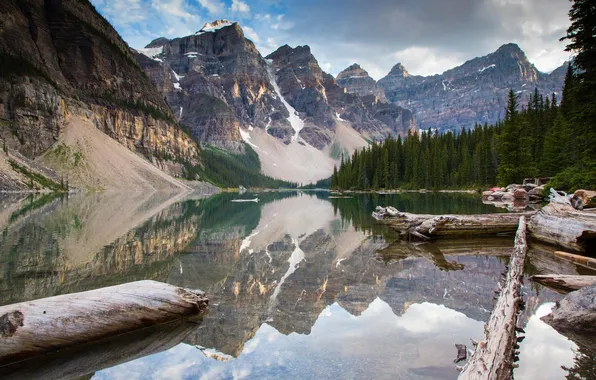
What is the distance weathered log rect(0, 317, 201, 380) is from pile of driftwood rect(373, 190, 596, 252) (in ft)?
43.9

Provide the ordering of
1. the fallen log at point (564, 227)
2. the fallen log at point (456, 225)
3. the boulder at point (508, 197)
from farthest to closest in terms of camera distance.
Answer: the boulder at point (508, 197), the fallen log at point (456, 225), the fallen log at point (564, 227)

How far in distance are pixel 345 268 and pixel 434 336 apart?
597 cm

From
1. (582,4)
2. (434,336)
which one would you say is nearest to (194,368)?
(434,336)

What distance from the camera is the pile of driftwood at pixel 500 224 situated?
14.9m

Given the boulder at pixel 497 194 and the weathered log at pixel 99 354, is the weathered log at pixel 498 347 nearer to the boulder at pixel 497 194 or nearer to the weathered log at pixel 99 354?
the weathered log at pixel 99 354

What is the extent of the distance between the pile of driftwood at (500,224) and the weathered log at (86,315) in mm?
12808

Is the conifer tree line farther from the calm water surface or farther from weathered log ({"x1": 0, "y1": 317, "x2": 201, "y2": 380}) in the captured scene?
weathered log ({"x1": 0, "y1": 317, "x2": 201, "y2": 380})

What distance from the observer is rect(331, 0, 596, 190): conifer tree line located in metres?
21.8

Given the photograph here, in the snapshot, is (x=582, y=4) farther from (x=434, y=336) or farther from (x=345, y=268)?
(x=434, y=336)

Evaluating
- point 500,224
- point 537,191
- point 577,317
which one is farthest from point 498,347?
point 537,191

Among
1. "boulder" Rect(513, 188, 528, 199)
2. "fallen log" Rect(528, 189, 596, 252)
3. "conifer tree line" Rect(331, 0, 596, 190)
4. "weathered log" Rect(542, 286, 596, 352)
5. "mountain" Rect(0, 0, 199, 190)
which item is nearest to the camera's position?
"weathered log" Rect(542, 286, 596, 352)

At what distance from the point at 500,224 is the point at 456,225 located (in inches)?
91.3

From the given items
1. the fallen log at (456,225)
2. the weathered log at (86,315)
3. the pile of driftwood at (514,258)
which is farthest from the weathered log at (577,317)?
the fallen log at (456,225)

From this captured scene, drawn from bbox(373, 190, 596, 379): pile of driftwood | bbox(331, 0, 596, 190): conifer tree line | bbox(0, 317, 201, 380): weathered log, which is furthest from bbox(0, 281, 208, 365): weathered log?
bbox(331, 0, 596, 190): conifer tree line
